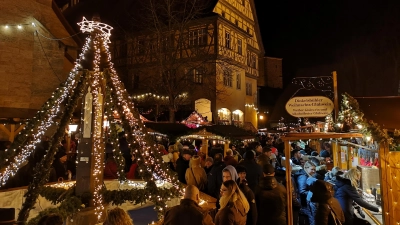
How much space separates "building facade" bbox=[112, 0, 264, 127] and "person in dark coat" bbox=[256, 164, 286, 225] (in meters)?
16.3

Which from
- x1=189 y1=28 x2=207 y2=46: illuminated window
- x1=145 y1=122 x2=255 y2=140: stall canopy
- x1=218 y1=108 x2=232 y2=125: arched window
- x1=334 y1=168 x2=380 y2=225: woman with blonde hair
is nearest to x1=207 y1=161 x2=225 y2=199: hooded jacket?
x1=334 y1=168 x2=380 y2=225: woman with blonde hair

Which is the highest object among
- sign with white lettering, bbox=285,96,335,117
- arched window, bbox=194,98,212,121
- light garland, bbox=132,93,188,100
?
light garland, bbox=132,93,188,100

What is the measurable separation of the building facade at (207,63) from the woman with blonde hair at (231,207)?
55.5 ft

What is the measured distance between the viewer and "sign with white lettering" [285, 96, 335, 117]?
6797 mm

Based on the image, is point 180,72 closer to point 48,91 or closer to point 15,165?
point 48,91

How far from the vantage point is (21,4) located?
15.9 m

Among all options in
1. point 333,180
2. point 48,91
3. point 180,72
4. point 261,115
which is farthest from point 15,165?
point 261,115

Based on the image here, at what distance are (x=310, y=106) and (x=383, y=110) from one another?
1.39m

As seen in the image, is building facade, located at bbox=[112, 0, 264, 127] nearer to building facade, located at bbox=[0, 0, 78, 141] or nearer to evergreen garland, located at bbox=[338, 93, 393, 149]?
building facade, located at bbox=[0, 0, 78, 141]

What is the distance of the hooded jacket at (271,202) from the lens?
16.6ft

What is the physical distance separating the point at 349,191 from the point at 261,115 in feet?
116

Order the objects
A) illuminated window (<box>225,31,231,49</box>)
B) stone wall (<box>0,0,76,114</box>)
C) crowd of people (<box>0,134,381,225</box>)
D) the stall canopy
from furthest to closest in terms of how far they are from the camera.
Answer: illuminated window (<box>225,31,231,49</box>) → stone wall (<box>0,0,76,114</box>) → the stall canopy → crowd of people (<box>0,134,381,225</box>)

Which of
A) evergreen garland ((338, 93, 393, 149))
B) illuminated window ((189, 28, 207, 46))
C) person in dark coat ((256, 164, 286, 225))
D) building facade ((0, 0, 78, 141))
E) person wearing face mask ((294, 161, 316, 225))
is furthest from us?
illuminated window ((189, 28, 207, 46))

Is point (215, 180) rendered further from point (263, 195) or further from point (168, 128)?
point (168, 128)
